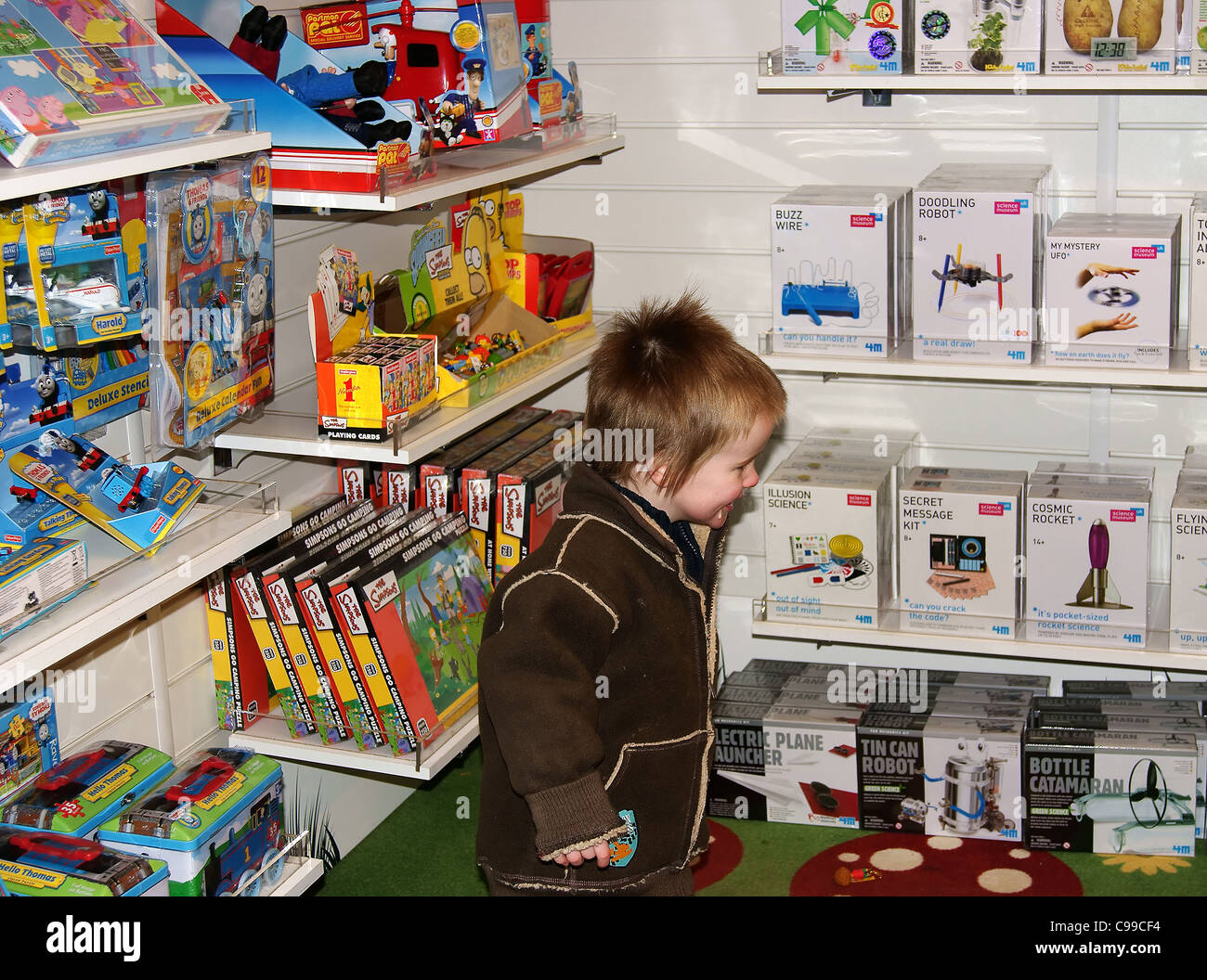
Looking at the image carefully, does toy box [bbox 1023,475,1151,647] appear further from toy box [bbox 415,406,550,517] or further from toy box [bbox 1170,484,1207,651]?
toy box [bbox 415,406,550,517]

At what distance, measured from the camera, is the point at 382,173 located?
2021mm

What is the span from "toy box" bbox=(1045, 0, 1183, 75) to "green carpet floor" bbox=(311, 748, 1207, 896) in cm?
152

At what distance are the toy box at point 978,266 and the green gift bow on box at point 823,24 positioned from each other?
32 cm

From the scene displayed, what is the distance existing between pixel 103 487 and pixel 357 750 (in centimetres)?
78

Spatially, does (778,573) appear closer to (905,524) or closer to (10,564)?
(905,524)

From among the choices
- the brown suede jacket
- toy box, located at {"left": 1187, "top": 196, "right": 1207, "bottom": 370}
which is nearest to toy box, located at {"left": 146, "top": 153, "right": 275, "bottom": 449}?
the brown suede jacket

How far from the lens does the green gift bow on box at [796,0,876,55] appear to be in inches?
98.0

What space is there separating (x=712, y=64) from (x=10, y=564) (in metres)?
1.92

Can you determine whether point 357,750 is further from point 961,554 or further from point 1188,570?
point 1188,570

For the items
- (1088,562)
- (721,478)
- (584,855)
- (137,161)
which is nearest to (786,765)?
(1088,562)

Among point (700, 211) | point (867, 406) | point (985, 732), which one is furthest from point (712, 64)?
point (985, 732)

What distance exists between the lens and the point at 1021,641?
2594mm

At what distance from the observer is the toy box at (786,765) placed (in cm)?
283

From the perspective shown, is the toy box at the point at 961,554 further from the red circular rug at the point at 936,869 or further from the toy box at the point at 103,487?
the toy box at the point at 103,487
